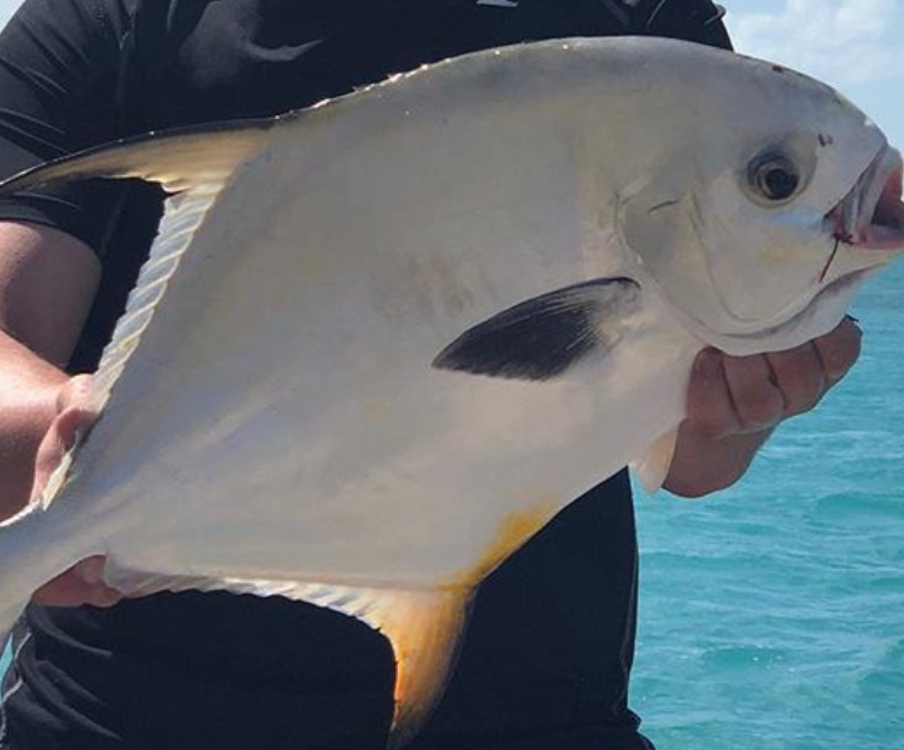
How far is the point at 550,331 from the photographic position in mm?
1162

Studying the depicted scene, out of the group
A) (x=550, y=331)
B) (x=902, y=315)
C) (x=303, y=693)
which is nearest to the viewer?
(x=550, y=331)

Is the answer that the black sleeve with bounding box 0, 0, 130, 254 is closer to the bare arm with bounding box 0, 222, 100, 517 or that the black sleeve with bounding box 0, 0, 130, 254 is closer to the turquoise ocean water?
the bare arm with bounding box 0, 222, 100, 517

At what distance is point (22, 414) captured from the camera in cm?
138

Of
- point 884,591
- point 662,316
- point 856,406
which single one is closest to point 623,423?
point 662,316

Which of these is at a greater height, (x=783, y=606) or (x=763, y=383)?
(x=763, y=383)

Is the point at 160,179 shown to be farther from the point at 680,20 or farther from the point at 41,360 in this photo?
the point at 680,20

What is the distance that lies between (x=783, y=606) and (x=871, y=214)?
5.62m

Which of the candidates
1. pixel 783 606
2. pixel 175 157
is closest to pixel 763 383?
pixel 175 157

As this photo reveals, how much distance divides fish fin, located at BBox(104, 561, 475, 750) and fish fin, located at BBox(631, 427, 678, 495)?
0.54ft

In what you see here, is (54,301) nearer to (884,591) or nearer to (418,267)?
(418,267)

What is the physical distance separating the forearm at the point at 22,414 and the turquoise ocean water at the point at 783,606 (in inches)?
149

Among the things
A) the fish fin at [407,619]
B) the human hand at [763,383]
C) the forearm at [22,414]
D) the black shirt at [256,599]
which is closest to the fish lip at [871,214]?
the human hand at [763,383]

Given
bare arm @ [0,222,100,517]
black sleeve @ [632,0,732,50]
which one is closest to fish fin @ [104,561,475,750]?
bare arm @ [0,222,100,517]

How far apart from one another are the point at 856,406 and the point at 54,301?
38.6 feet
